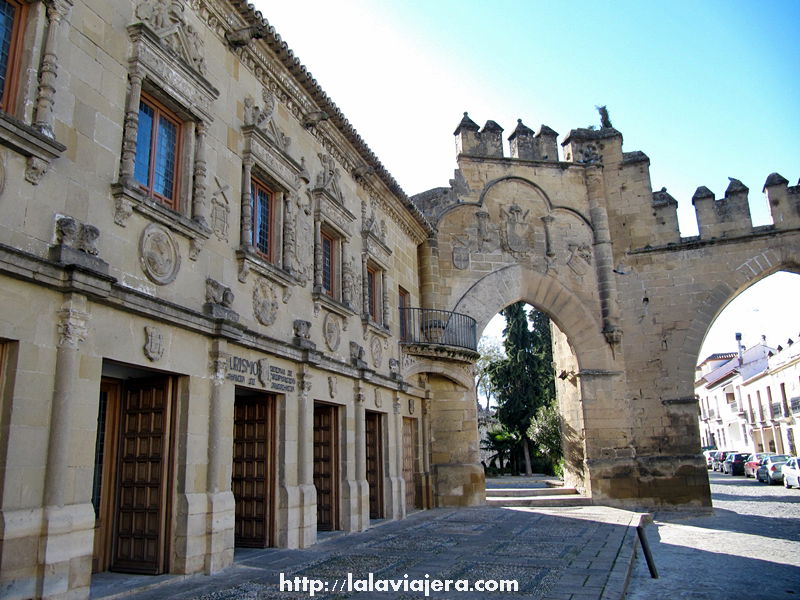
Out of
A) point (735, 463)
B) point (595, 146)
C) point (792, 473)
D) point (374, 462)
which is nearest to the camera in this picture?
point (374, 462)

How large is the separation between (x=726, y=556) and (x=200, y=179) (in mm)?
9102

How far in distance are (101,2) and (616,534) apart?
1005 cm

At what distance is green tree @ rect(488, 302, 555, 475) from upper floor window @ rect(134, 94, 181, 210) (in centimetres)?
2458

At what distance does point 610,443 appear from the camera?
16.0 metres

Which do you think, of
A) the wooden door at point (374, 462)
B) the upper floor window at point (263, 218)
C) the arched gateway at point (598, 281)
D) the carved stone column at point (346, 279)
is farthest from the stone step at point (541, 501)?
the upper floor window at point (263, 218)

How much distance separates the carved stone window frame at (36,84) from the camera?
16.7 feet

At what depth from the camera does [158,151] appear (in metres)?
7.13

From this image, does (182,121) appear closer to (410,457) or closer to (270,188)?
(270,188)

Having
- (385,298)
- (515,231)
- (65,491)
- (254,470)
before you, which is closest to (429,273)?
(515,231)

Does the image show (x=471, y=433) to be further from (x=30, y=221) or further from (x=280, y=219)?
(x=30, y=221)

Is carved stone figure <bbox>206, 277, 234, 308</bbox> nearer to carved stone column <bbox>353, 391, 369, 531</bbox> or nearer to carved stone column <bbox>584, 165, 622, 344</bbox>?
carved stone column <bbox>353, 391, 369, 531</bbox>

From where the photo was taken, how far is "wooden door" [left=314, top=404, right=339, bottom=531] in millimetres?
10438

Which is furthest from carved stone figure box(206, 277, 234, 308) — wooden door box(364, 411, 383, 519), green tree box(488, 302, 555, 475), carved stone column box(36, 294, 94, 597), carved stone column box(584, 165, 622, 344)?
green tree box(488, 302, 555, 475)

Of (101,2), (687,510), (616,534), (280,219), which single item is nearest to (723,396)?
(687,510)
